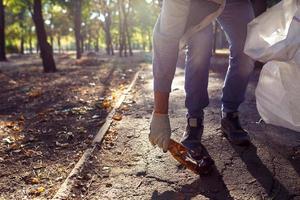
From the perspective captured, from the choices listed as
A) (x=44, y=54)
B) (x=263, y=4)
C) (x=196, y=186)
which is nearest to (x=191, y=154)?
(x=196, y=186)

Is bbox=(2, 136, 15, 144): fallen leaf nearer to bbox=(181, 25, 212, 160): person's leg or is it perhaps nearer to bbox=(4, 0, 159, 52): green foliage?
bbox=(181, 25, 212, 160): person's leg

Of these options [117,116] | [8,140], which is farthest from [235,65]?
[8,140]

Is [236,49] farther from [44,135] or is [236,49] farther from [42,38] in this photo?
[42,38]

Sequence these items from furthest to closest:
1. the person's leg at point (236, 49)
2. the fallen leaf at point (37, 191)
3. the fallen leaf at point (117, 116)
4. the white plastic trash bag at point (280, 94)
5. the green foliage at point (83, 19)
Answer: the green foliage at point (83, 19), the fallen leaf at point (117, 116), the person's leg at point (236, 49), the white plastic trash bag at point (280, 94), the fallen leaf at point (37, 191)

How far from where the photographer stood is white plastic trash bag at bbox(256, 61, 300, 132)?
3.21m

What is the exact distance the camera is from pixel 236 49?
11.5 feet

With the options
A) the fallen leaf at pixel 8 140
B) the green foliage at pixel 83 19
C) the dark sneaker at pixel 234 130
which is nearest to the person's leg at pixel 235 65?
the dark sneaker at pixel 234 130

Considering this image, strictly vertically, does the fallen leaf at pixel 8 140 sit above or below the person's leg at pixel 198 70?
below

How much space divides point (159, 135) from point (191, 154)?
450 millimetres

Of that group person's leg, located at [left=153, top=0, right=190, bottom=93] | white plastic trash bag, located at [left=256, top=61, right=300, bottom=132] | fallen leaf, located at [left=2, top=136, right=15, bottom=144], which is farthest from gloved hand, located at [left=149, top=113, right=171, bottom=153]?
Result: fallen leaf, located at [left=2, top=136, right=15, bottom=144]

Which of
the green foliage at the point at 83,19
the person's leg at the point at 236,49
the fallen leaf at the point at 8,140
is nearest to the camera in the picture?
the person's leg at the point at 236,49

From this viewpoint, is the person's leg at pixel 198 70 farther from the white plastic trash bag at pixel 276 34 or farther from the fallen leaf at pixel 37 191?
the fallen leaf at pixel 37 191

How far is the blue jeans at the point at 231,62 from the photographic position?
3250 mm

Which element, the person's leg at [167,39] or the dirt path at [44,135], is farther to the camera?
the dirt path at [44,135]
